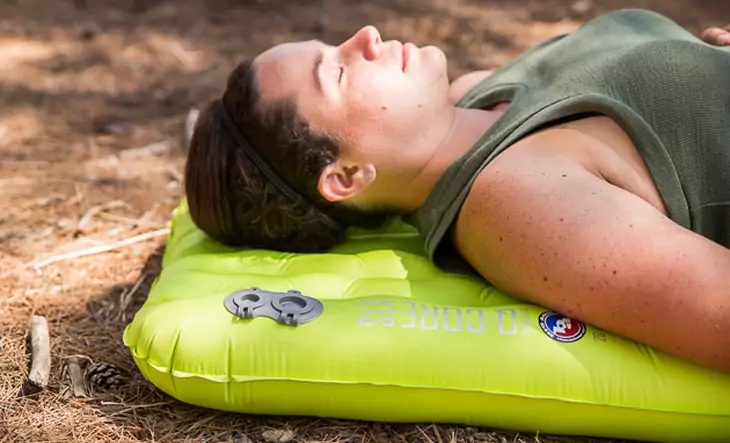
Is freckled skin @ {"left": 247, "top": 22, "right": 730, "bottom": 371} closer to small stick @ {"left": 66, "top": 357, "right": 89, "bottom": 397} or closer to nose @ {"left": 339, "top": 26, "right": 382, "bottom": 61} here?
nose @ {"left": 339, "top": 26, "right": 382, "bottom": 61}

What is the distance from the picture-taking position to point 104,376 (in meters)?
2.25

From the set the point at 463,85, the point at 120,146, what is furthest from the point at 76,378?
the point at 120,146

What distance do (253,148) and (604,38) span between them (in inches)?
44.8

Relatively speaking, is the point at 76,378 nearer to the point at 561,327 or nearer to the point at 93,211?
the point at 93,211

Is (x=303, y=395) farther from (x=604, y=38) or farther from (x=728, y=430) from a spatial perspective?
(x=604, y=38)

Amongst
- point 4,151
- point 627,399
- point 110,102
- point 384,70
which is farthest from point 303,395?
point 110,102

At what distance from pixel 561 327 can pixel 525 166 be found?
0.40m

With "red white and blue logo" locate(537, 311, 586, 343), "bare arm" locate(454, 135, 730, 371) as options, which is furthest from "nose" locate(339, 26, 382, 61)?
"red white and blue logo" locate(537, 311, 586, 343)

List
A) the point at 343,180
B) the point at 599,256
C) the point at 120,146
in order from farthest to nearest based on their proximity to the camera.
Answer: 1. the point at 120,146
2. the point at 343,180
3. the point at 599,256

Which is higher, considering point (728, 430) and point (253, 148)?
point (253, 148)

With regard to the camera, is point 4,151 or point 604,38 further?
Answer: point 4,151

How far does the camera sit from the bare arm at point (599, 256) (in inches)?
71.5

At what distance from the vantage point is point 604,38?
2645 millimetres

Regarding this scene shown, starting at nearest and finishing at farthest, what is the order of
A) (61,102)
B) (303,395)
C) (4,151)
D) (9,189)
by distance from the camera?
(303,395)
(9,189)
(4,151)
(61,102)
